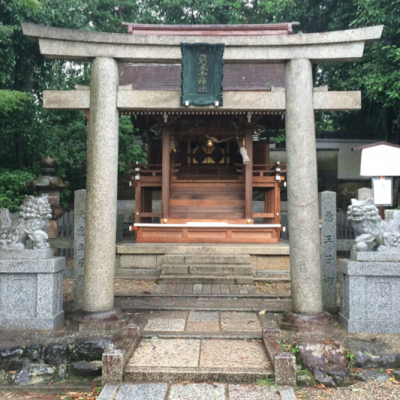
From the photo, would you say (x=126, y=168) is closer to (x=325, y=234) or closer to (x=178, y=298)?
(x=178, y=298)

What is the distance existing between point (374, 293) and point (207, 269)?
4230mm

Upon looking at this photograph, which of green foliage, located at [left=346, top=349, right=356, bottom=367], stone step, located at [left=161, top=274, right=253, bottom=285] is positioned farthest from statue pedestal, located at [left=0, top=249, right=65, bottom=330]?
green foliage, located at [left=346, top=349, right=356, bottom=367]

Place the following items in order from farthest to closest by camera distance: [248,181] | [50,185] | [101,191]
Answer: [248,181]
[50,185]
[101,191]

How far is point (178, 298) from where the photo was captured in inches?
272

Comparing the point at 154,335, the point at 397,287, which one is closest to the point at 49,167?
the point at 154,335

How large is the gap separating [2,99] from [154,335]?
254 inches

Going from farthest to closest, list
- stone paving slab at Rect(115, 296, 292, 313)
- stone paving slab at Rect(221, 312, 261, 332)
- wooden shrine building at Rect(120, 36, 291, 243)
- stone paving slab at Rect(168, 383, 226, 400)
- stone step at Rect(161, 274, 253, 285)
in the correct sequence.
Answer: wooden shrine building at Rect(120, 36, 291, 243)
stone step at Rect(161, 274, 253, 285)
stone paving slab at Rect(115, 296, 292, 313)
stone paving slab at Rect(221, 312, 261, 332)
stone paving slab at Rect(168, 383, 226, 400)

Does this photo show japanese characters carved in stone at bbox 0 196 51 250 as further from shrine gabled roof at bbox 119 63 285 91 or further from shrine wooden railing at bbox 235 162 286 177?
shrine wooden railing at bbox 235 162 286 177

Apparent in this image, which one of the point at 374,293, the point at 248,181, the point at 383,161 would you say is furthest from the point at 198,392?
the point at 248,181

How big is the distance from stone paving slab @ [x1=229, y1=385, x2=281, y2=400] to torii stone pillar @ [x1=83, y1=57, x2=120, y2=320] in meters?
2.19

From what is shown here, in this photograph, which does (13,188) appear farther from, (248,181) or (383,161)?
(383,161)

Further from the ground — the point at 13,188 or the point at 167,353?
the point at 13,188

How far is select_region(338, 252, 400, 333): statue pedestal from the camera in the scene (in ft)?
16.0

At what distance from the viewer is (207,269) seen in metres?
8.53
